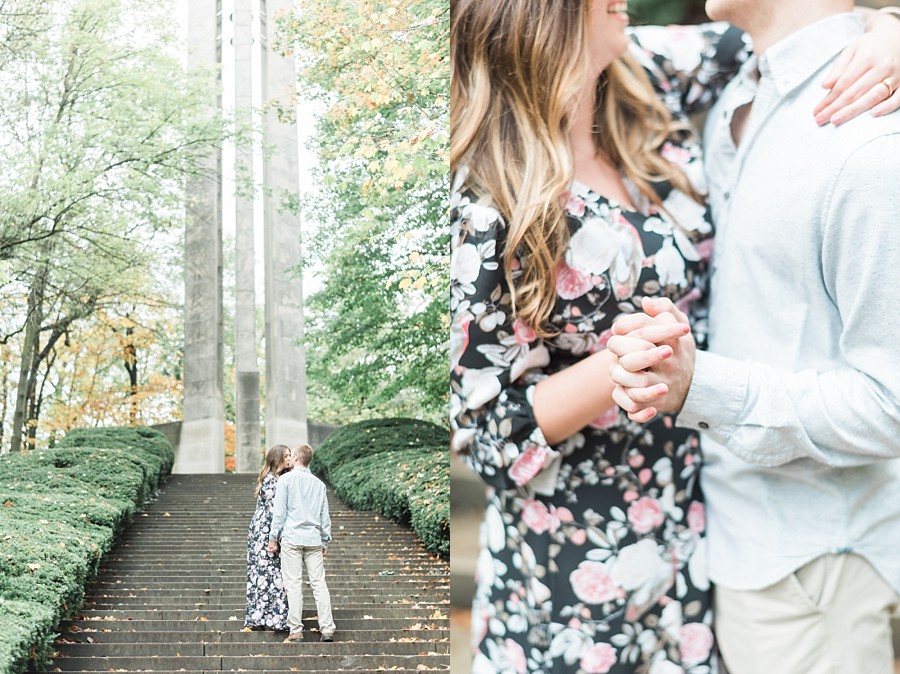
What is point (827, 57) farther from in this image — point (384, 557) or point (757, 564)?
point (384, 557)

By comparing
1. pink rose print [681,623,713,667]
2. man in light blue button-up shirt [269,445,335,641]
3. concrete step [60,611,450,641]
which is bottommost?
concrete step [60,611,450,641]

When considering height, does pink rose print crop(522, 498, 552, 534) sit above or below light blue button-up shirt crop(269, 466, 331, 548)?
above

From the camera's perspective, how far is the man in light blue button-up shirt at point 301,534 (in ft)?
11.5

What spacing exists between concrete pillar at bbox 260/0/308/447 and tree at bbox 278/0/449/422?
69mm

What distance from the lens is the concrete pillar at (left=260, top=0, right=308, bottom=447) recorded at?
3830 millimetres

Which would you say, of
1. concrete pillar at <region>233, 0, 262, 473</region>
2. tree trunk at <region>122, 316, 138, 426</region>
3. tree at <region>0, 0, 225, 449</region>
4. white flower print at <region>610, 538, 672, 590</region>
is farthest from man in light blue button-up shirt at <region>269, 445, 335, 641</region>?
white flower print at <region>610, 538, 672, 590</region>

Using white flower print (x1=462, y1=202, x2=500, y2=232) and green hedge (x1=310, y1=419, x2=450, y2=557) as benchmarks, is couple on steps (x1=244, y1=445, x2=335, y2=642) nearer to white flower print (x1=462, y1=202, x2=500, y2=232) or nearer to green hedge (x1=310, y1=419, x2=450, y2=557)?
green hedge (x1=310, y1=419, x2=450, y2=557)

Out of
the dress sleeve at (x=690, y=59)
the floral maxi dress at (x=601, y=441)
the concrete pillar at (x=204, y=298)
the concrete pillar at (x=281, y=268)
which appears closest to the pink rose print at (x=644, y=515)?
the floral maxi dress at (x=601, y=441)

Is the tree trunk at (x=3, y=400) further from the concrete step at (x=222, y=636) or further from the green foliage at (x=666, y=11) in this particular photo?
the green foliage at (x=666, y=11)

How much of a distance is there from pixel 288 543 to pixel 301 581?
17 cm

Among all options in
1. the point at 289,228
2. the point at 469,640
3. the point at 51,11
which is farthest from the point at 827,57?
the point at 51,11

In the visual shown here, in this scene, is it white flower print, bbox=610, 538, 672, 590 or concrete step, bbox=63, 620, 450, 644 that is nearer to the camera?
white flower print, bbox=610, 538, 672, 590

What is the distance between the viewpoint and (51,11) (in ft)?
13.1

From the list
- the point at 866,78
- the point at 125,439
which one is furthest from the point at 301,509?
the point at 866,78
